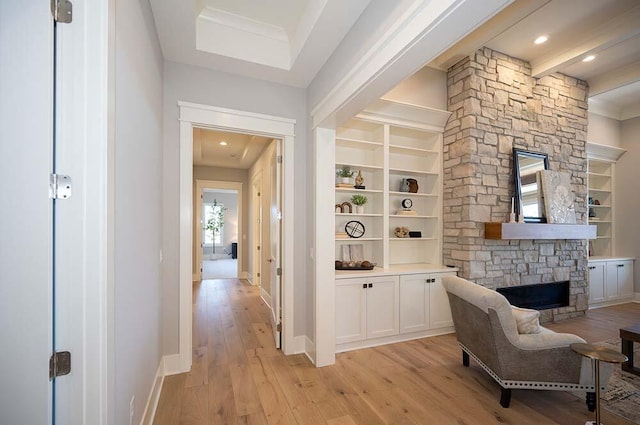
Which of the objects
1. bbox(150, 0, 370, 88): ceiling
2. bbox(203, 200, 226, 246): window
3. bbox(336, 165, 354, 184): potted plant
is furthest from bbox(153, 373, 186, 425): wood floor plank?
bbox(203, 200, 226, 246): window

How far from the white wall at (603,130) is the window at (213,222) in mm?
12140

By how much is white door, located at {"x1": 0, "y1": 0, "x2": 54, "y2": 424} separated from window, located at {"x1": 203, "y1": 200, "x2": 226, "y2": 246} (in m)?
11.9

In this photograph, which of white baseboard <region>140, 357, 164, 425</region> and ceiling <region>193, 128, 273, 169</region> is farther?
ceiling <region>193, 128, 273, 169</region>

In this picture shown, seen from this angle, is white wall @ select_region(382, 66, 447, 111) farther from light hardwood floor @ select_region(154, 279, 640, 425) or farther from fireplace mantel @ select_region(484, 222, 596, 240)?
light hardwood floor @ select_region(154, 279, 640, 425)

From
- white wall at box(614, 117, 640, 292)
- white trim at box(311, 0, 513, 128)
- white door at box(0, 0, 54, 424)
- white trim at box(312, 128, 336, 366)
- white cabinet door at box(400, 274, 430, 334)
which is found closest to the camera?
white door at box(0, 0, 54, 424)

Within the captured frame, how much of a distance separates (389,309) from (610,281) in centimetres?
470

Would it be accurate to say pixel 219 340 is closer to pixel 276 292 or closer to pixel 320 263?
pixel 276 292

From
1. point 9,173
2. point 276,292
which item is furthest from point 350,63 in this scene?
point 276,292

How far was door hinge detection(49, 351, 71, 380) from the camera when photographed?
1014 millimetres

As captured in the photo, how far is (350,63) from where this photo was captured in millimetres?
2178

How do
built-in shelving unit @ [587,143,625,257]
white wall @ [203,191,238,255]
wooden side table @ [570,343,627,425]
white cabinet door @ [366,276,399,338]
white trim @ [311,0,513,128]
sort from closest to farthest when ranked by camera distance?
white trim @ [311,0,513,128] < wooden side table @ [570,343,627,425] < white cabinet door @ [366,276,399,338] < built-in shelving unit @ [587,143,625,257] < white wall @ [203,191,238,255]

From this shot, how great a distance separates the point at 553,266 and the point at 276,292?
4100mm

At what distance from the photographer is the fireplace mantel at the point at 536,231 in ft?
11.3

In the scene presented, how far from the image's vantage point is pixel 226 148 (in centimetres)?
566
